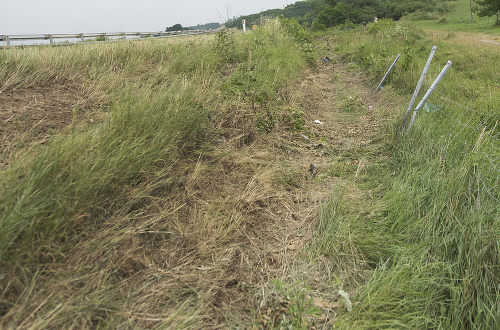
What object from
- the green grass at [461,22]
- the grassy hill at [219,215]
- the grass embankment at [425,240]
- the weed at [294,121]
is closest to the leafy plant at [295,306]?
the grassy hill at [219,215]

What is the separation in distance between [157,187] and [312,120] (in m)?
3.57

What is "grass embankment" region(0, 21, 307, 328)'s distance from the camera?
1628 millimetres

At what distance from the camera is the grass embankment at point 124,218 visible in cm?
163

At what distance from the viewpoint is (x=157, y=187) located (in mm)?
2527

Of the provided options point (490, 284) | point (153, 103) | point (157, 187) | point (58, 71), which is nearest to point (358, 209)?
point (490, 284)

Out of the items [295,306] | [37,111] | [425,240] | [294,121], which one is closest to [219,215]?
[295,306]

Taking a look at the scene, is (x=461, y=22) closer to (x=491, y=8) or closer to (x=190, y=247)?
(x=491, y=8)

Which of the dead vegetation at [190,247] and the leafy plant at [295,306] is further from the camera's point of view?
the leafy plant at [295,306]

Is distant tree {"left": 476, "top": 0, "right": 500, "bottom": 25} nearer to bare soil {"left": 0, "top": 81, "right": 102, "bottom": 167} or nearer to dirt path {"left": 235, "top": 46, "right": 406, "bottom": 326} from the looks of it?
dirt path {"left": 235, "top": 46, "right": 406, "bottom": 326}

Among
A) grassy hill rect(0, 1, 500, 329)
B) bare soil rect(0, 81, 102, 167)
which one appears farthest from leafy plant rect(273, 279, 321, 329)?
bare soil rect(0, 81, 102, 167)

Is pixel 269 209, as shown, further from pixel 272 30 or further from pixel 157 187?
pixel 272 30

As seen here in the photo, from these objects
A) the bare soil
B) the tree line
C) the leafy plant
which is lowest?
the leafy plant

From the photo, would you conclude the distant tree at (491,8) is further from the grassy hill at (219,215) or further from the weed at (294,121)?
the grassy hill at (219,215)

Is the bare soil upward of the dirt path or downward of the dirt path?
upward
